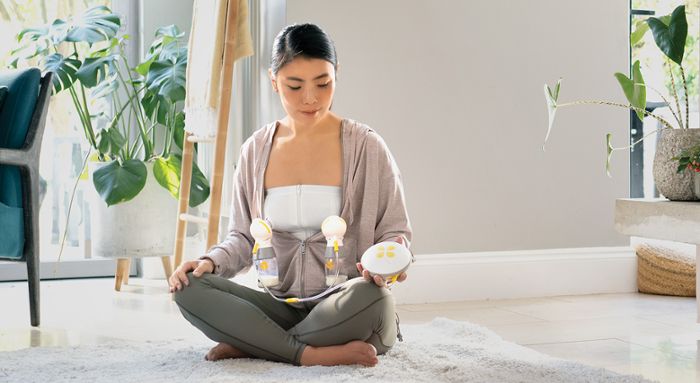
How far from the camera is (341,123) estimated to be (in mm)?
1903

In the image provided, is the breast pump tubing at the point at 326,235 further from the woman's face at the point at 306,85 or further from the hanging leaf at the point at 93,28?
the hanging leaf at the point at 93,28

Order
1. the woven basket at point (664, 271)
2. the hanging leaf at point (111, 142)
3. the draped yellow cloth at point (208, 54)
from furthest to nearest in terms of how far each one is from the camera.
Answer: the hanging leaf at point (111, 142) < the woven basket at point (664, 271) < the draped yellow cloth at point (208, 54)

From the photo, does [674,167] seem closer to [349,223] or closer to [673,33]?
[673,33]

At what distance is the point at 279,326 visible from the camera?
5.74 feet

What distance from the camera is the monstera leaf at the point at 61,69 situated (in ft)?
10.3

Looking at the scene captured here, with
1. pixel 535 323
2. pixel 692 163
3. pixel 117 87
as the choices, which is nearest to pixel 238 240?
A: pixel 535 323

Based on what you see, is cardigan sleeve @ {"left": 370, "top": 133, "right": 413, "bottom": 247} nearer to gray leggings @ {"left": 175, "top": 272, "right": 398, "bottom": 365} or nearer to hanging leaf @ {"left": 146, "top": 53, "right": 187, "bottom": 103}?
gray leggings @ {"left": 175, "top": 272, "right": 398, "bottom": 365}

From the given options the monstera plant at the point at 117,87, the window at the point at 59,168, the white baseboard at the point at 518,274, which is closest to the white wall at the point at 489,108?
the white baseboard at the point at 518,274

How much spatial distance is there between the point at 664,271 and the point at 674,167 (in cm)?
73

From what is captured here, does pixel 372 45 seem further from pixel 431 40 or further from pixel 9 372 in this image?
pixel 9 372

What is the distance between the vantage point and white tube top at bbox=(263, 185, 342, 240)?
1.83 meters

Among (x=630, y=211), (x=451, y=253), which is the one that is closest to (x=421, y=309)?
(x=451, y=253)

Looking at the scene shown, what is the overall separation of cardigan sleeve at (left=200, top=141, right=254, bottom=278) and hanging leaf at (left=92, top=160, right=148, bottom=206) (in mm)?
1215

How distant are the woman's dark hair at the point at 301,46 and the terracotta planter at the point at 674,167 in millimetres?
1073
